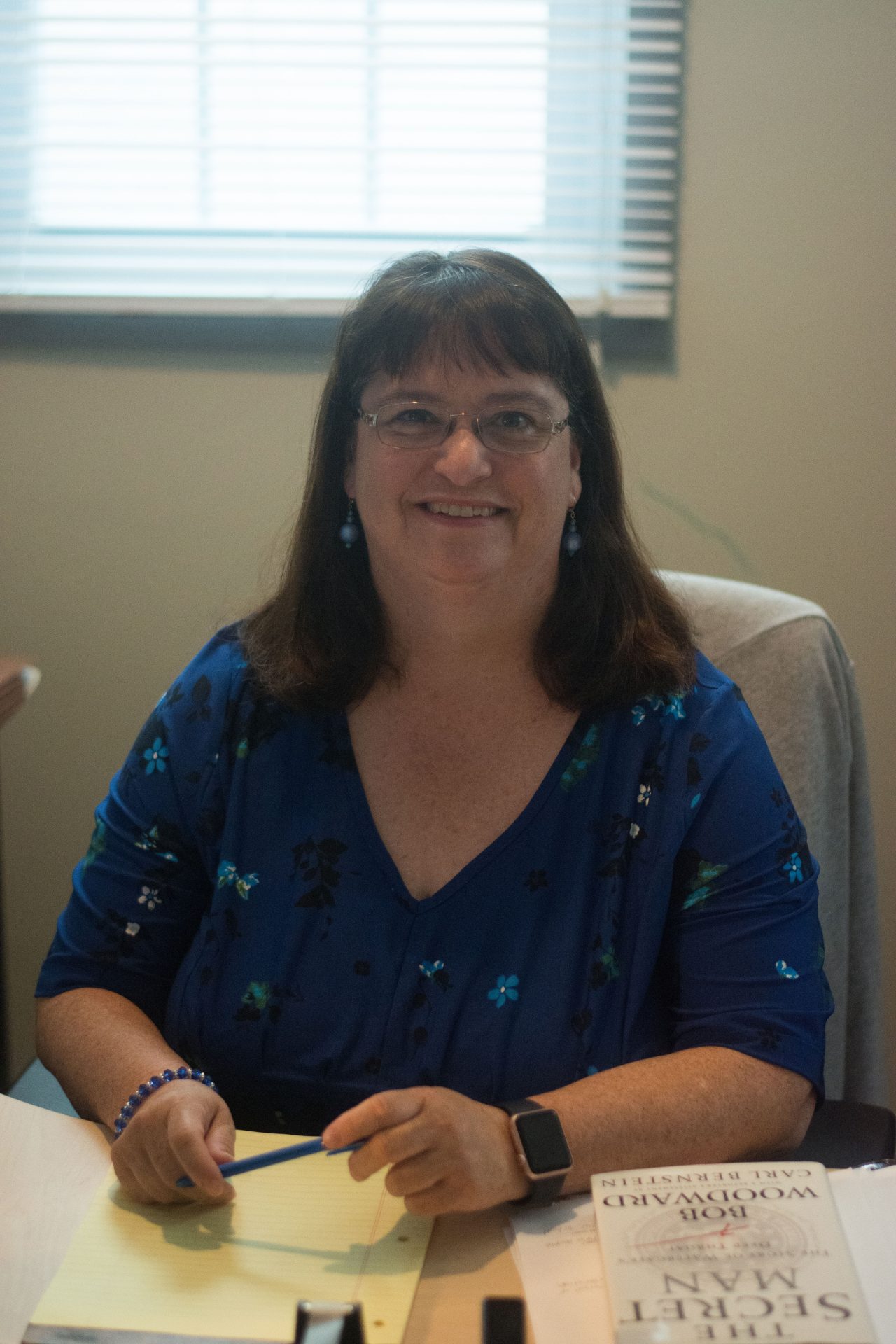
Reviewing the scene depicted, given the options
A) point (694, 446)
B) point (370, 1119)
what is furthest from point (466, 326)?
point (694, 446)

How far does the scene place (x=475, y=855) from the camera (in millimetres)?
1234

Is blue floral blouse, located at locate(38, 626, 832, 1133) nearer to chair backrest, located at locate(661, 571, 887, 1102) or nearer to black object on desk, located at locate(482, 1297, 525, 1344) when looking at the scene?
chair backrest, located at locate(661, 571, 887, 1102)

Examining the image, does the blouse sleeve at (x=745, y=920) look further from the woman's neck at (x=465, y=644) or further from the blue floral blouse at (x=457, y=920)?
the woman's neck at (x=465, y=644)

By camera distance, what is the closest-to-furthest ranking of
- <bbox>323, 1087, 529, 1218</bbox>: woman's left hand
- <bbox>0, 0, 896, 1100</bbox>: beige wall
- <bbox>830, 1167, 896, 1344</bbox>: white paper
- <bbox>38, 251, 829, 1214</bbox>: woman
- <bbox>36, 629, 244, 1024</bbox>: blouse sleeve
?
1. <bbox>830, 1167, 896, 1344</bbox>: white paper
2. <bbox>323, 1087, 529, 1218</bbox>: woman's left hand
3. <bbox>38, 251, 829, 1214</bbox>: woman
4. <bbox>36, 629, 244, 1024</bbox>: blouse sleeve
5. <bbox>0, 0, 896, 1100</bbox>: beige wall

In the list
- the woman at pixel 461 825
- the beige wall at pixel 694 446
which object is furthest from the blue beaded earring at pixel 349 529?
the beige wall at pixel 694 446

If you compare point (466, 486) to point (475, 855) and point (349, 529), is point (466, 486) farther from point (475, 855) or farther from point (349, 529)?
point (475, 855)

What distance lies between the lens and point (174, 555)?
2.17 meters

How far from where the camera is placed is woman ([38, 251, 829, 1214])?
116 centimetres

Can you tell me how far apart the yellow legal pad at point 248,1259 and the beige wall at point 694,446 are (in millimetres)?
1341

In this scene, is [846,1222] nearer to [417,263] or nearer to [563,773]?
[563,773]

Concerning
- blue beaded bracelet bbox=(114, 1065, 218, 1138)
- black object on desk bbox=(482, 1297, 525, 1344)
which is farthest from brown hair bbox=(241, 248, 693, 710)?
black object on desk bbox=(482, 1297, 525, 1344)

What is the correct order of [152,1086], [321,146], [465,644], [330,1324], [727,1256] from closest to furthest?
1. [330,1324]
2. [727,1256]
3. [152,1086]
4. [465,644]
5. [321,146]

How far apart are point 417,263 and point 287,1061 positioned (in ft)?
2.65

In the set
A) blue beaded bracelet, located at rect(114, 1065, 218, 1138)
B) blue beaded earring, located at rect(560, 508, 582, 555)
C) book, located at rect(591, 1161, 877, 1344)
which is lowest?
blue beaded bracelet, located at rect(114, 1065, 218, 1138)
